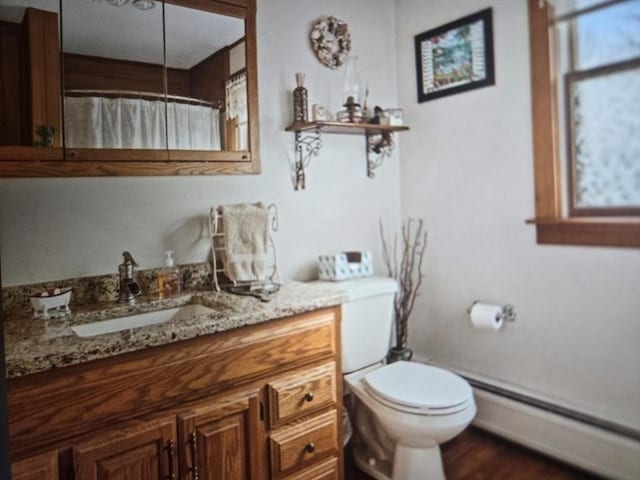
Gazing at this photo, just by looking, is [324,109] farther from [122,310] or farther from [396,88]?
[122,310]

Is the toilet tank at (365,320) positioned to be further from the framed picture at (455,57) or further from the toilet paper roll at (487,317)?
the framed picture at (455,57)

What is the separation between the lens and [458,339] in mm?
2340

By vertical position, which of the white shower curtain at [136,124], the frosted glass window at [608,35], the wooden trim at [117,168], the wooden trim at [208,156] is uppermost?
the frosted glass window at [608,35]

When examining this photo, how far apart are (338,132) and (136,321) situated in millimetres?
1256

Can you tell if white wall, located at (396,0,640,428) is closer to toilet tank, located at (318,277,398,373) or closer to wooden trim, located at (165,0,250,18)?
toilet tank, located at (318,277,398,373)

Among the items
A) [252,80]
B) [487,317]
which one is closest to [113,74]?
[252,80]

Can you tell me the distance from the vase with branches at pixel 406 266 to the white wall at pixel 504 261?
0.06m

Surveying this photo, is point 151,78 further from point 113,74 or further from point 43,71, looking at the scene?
point 43,71

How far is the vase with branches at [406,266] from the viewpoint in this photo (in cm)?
247

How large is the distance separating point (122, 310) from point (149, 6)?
1.05 meters

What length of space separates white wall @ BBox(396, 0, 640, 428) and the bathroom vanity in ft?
2.92

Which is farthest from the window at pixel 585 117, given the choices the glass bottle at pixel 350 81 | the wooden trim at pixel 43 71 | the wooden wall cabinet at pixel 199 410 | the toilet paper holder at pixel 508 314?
the wooden trim at pixel 43 71

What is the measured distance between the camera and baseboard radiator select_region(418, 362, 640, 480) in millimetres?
1781

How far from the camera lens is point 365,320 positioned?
2.03m
